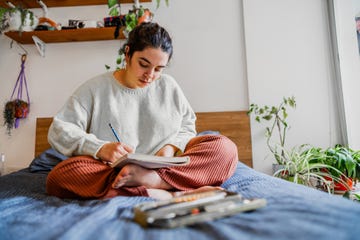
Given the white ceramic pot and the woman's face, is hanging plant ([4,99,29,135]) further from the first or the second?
the woman's face

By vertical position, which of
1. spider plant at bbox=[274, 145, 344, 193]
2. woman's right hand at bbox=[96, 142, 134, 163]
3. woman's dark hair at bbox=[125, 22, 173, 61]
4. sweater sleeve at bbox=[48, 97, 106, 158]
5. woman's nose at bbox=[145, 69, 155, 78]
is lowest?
spider plant at bbox=[274, 145, 344, 193]

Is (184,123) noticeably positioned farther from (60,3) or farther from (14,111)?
(60,3)

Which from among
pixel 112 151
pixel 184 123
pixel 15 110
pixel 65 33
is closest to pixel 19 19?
pixel 65 33

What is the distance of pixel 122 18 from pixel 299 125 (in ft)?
5.31

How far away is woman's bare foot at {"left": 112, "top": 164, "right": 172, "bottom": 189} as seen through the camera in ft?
2.51

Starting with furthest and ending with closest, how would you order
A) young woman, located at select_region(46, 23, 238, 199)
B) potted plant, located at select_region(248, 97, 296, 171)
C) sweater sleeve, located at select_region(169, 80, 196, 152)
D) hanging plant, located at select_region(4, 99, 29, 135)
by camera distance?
hanging plant, located at select_region(4, 99, 29, 135), potted plant, located at select_region(248, 97, 296, 171), sweater sleeve, located at select_region(169, 80, 196, 152), young woman, located at select_region(46, 23, 238, 199)

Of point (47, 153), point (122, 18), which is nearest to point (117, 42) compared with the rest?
point (122, 18)

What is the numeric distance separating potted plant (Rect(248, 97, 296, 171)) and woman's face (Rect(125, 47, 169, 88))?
3.46ft

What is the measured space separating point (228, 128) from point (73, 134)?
1.31 meters

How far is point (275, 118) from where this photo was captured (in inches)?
78.0

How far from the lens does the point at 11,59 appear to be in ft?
7.10

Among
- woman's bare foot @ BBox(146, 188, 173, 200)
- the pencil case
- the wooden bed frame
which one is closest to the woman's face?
woman's bare foot @ BBox(146, 188, 173, 200)

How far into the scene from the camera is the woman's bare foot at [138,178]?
0.77 metres

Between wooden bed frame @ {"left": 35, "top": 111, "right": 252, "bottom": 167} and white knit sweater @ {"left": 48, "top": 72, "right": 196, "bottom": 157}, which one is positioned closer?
white knit sweater @ {"left": 48, "top": 72, "right": 196, "bottom": 157}
